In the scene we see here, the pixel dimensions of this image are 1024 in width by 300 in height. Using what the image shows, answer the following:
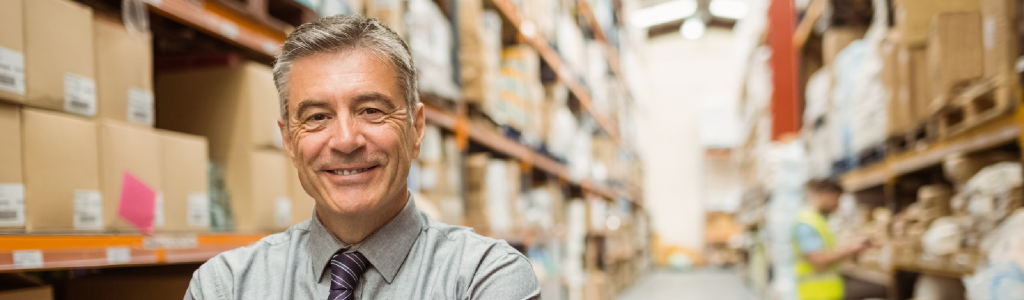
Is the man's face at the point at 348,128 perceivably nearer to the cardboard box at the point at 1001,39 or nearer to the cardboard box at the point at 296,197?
the cardboard box at the point at 296,197

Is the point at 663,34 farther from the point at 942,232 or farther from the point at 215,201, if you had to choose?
the point at 215,201

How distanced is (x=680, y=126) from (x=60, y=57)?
641 inches

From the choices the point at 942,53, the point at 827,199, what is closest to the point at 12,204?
the point at 942,53

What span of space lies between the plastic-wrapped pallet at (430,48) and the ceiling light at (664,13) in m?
13.7

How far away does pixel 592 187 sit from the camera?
27.3 feet

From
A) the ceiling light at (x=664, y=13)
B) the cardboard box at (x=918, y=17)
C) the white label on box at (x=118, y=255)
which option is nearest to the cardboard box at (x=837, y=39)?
the cardboard box at (x=918, y=17)

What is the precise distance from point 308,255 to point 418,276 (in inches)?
8.5

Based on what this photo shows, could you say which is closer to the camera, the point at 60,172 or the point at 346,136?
the point at 346,136

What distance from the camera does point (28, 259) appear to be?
55.5 inches

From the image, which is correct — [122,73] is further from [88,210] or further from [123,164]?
[88,210]

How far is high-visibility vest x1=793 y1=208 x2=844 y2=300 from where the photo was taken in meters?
5.12

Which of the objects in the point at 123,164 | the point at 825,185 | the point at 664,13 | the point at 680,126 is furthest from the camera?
the point at 664,13

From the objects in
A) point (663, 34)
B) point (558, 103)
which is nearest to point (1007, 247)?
point (558, 103)

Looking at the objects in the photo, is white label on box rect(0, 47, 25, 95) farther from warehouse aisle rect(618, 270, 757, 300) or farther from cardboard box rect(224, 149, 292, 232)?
warehouse aisle rect(618, 270, 757, 300)
